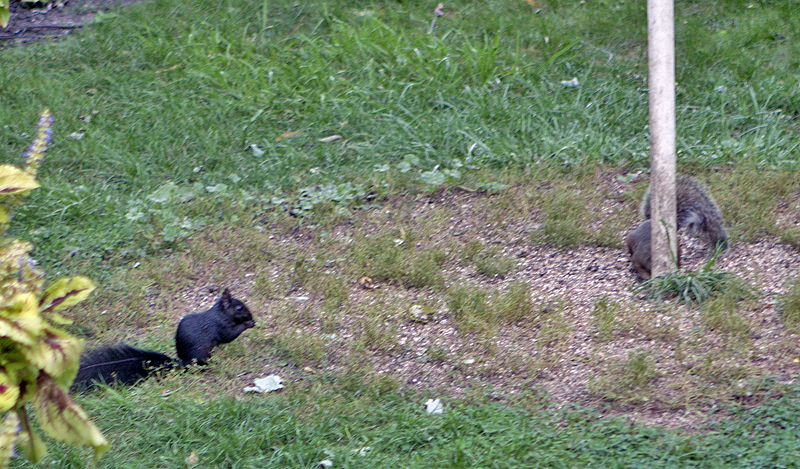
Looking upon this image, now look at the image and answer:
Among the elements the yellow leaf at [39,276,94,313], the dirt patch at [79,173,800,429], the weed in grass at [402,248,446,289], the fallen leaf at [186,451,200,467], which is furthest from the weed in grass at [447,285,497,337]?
the yellow leaf at [39,276,94,313]

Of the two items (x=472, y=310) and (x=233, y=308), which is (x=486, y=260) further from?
(x=233, y=308)

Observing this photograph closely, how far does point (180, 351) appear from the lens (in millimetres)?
3756

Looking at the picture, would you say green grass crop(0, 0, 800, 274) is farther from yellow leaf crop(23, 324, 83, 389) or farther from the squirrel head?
yellow leaf crop(23, 324, 83, 389)

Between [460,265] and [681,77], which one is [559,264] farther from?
[681,77]

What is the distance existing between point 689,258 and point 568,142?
1574mm

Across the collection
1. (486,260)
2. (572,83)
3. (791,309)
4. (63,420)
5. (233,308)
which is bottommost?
(486,260)

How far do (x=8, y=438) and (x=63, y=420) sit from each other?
21cm

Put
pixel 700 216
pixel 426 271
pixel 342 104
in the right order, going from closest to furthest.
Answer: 1. pixel 700 216
2. pixel 426 271
3. pixel 342 104

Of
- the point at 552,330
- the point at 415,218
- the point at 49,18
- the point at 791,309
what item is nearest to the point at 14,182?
the point at 552,330

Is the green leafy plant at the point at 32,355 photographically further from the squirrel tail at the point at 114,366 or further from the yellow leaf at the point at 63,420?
the squirrel tail at the point at 114,366

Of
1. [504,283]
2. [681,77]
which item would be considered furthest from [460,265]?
[681,77]

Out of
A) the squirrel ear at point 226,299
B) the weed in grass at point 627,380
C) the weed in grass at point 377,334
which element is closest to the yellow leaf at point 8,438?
the squirrel ear at point 226,299

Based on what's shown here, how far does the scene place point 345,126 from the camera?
615 centimetres

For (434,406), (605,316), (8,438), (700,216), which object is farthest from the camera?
(700,216)
